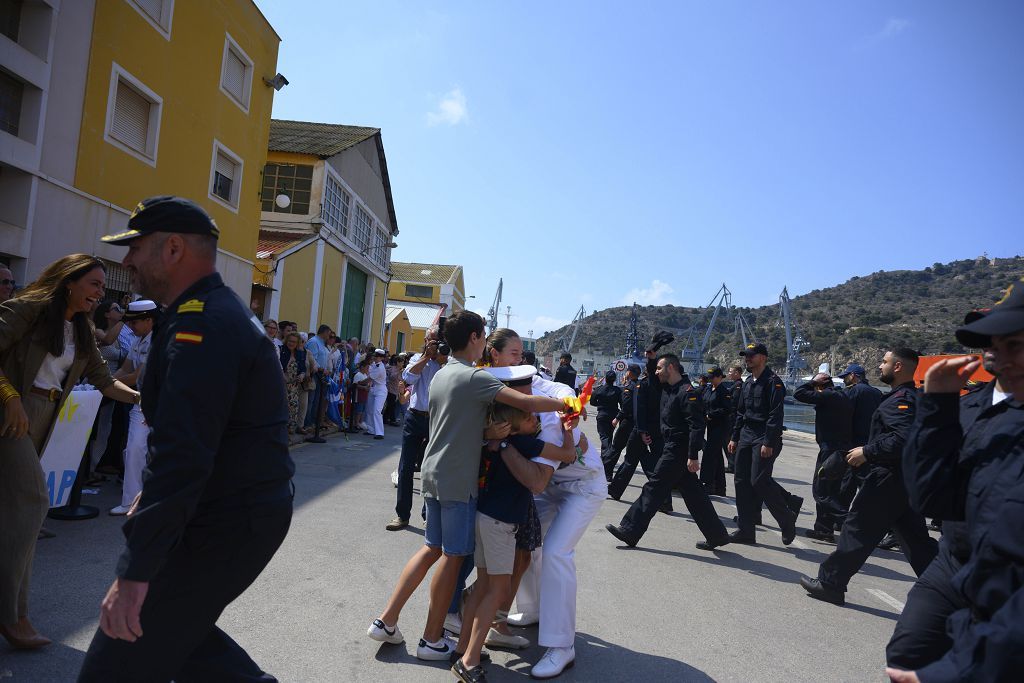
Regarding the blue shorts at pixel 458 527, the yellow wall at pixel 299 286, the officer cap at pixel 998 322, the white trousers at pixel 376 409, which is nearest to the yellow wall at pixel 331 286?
the yellow wall at pixel 299 286

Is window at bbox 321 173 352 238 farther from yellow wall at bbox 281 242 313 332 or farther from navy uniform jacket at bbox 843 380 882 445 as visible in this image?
navy uniform jacket at bbox 843 380 882 445

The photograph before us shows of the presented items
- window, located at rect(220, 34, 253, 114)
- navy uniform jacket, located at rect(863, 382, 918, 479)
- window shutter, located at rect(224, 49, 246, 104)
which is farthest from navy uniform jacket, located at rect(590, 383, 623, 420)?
window shutter, located at rect(224, 49, 246, 104)

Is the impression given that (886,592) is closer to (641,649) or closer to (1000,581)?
(641,649)

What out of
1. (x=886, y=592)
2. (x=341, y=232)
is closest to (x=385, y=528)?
(x=886, y=592)

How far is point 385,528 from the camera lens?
6574 millimetres

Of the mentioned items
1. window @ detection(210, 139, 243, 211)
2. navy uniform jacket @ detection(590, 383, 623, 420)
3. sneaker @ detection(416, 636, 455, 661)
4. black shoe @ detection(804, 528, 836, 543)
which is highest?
window @ detection(210, 139, 243, 211)

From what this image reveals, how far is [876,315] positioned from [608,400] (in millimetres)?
101604

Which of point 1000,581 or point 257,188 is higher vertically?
point 257,188

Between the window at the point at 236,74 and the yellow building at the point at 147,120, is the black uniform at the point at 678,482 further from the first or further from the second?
the window at the point at 236,74

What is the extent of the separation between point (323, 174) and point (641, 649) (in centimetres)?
2201

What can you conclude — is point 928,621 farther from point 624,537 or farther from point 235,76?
point 235,76

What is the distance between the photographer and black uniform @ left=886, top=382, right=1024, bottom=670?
223cm

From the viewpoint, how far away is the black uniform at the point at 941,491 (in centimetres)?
223

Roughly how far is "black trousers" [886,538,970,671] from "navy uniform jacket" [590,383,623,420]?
8657mm
